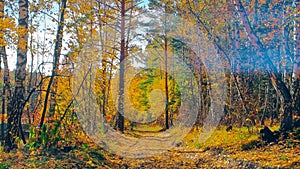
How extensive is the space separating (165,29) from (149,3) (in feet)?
14.7

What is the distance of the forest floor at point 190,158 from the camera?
20.4 feet

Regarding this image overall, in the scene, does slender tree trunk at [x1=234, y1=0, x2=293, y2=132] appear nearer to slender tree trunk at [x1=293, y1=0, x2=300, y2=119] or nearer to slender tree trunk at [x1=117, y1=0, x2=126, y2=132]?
slender tree trunk at [x1=293, y1=0, x2=300, y2=119]

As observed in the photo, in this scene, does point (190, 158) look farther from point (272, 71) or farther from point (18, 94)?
point (18, 94)

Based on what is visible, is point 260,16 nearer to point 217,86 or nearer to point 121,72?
point 217,86

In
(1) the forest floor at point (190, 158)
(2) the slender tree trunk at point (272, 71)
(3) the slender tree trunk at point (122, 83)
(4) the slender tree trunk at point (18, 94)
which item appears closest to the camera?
(1) the forest floor at point (190, 158)

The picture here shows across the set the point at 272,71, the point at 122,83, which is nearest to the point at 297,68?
the point at 272,71

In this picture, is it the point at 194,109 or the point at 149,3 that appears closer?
the point at 149,3

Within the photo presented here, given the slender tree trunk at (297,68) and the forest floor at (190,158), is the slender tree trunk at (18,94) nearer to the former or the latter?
the forest floor at (190,158)

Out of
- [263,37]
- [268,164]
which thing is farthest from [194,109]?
[268,164]

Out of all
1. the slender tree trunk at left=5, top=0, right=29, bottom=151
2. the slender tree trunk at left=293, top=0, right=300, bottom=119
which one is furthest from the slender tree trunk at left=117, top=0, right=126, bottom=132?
the slender tree trunk at left=293, top=0, right=300, bottom=119

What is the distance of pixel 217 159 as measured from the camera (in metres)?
8.14

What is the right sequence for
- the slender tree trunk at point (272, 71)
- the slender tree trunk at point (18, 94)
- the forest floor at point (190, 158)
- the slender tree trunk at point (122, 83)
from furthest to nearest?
the slender tree trunk at point (122, 83)
the slender tree trunk at point (272, 71)
the slender tree trunk at point (18, 94)
the forest floor at point (190, 158)

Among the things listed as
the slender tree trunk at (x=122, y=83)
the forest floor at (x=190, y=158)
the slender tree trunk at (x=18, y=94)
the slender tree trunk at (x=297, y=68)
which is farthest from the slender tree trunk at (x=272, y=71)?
the slender tree trunk at (x=122, y=83)

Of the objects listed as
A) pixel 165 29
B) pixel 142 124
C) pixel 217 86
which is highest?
pixel 165 29
